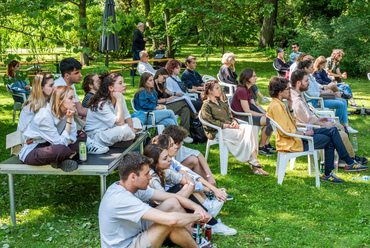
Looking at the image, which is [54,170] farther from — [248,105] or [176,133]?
[248,105]

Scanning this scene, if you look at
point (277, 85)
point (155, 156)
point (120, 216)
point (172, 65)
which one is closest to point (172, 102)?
point (172, 65)

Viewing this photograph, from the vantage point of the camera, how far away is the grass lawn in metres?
3.84

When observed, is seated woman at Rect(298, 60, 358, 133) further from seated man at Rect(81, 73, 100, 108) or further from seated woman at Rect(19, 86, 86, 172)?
seated woman at Rect(19, 86, 86, 172)

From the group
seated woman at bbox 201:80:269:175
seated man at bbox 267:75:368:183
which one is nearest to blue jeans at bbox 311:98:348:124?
seated man at bbox 267:75:368:183

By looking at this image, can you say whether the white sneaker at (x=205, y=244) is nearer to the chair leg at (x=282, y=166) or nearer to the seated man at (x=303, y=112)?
the chair leg at (x=282, y=166)

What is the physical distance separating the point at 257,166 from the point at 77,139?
255 cm

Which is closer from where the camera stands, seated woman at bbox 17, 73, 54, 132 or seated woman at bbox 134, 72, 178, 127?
seated woman at bbox 17, 73, 54, 132

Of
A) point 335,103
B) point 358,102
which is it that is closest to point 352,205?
point 335,103

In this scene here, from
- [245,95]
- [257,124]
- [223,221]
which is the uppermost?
[245,95]

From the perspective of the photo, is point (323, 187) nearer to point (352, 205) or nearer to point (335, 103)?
point (352, 205)

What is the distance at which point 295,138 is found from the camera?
5.30 m

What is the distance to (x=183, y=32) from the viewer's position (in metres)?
16.0

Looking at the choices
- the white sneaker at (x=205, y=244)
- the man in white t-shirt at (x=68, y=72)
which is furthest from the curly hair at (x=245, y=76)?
the white sneaker at (x=205, y=244)

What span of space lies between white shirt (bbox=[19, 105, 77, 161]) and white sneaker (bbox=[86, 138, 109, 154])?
0.37m
